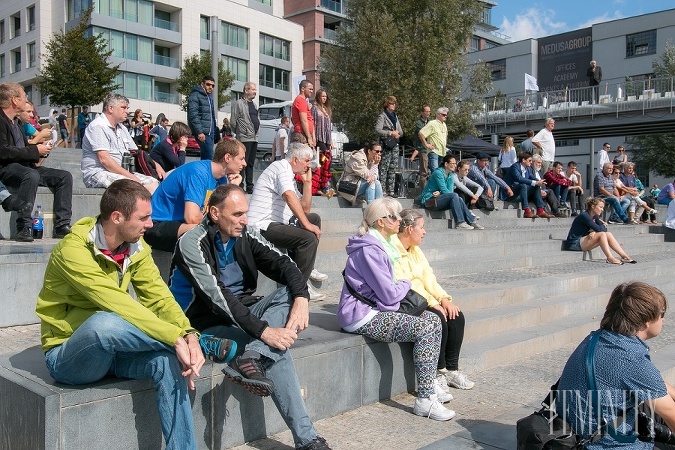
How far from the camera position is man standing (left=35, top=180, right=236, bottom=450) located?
303 centimetres

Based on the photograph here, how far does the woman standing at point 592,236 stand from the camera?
409 inches

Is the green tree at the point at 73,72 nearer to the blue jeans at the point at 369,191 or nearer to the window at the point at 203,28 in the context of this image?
the blue jeans at the point at 369,191

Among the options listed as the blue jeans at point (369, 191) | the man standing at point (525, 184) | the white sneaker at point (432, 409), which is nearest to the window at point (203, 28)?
the man standing at point (525, 184)

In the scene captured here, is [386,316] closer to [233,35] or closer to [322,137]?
[322,137]

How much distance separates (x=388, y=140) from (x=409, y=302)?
24.6ft

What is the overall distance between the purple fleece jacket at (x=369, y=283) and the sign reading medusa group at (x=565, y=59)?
47773mm

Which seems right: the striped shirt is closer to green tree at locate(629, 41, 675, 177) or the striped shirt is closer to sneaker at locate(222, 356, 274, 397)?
sneaker at locate(222, 356, 274, 397)

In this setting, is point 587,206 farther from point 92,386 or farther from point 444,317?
point 92,386

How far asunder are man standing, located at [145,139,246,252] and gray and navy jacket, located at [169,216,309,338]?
3.58 ft

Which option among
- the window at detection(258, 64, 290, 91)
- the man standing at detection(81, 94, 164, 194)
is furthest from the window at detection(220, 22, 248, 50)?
the man standing at detection(81, 94, 164, 194)

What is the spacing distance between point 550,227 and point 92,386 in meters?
10.7

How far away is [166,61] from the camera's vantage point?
153ft

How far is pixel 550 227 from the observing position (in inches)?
487

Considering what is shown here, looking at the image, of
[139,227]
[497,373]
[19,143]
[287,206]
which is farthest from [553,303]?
[19,143]
